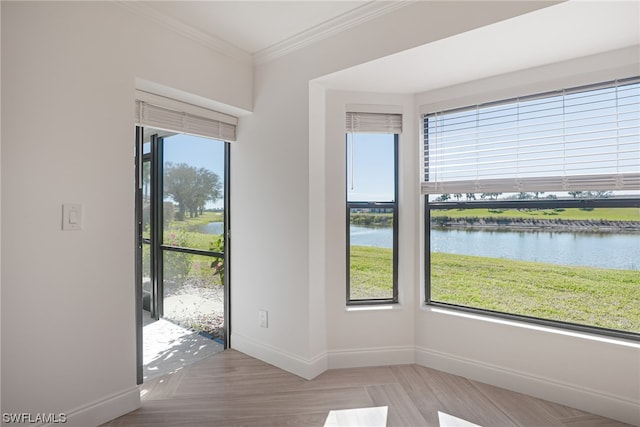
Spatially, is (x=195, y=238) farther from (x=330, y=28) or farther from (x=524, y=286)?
(x=524, y=286)

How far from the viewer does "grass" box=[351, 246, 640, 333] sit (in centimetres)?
200

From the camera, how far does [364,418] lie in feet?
6.21

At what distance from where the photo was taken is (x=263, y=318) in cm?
261

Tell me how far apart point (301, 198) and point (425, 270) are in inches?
47.2

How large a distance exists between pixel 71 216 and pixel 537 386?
9.94ft

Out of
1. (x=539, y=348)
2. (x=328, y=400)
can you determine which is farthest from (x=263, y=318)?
(x=539, y=348)

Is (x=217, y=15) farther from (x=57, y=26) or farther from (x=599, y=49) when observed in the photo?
(x=599, y=49)

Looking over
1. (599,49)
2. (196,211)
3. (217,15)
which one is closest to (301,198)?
(196,211)

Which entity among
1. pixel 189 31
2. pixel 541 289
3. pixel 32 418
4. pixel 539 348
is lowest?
pixel 32 418

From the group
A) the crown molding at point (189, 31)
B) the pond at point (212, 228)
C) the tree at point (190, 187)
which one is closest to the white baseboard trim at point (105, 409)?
the pond at point (212, 228)

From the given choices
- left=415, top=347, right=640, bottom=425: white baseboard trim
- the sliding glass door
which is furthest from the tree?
left=415, top=347, right=640, bottom=425: white baseboard trim

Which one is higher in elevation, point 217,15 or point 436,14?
point 217,15

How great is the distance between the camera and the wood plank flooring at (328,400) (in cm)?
187

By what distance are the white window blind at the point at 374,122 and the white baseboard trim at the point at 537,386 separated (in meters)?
1.81
